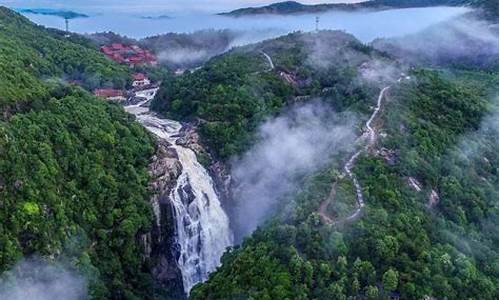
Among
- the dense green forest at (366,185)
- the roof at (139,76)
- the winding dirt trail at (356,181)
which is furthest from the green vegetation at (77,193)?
the roof at (139,76)

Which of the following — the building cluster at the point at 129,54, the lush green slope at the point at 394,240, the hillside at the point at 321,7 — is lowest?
the hillside at the point at 321,7

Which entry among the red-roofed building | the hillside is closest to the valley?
the red-roofed building

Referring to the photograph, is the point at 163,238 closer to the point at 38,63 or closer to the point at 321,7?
the point at 38,63

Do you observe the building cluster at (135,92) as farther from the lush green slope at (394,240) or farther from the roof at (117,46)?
the lush green slope at (394,240)

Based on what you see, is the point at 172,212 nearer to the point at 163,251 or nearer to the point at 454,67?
the point at 163,251

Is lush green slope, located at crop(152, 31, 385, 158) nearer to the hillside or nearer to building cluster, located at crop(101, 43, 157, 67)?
building cluster, located at crop(101, 43, 157, 67)
